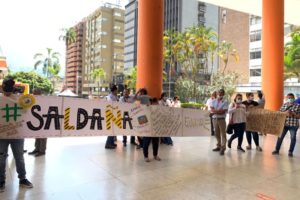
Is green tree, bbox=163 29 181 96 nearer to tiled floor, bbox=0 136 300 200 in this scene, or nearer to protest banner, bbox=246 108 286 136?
protest banner, bbox=246 108 286 136

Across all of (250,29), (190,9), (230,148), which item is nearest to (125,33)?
(190,9)

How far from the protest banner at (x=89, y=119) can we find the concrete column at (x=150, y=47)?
1.93 m

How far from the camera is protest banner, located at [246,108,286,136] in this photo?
23.7 ft

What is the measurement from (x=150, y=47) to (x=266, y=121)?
3.99 meters

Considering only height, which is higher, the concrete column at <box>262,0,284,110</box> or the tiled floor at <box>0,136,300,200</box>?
the concrete column at <box>262,0,284,110</box>

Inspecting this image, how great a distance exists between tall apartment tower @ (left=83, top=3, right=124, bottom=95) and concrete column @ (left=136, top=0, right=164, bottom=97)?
90726 millimetres

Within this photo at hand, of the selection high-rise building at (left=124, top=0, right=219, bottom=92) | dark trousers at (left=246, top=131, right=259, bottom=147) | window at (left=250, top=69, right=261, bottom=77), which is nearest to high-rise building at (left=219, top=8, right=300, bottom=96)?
window at (left=250, top=69, right=261, bottom=77)

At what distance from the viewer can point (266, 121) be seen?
7598mm

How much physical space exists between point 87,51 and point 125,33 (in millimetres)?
20337

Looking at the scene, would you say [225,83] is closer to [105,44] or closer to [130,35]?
[130,35]

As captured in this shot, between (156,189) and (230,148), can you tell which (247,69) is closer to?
(230,148)

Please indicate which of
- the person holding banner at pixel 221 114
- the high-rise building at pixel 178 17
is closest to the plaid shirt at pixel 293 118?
the person holding banner at pixel 221 114

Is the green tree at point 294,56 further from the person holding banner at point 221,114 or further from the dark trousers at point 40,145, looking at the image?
the dark trousers at point 40,145

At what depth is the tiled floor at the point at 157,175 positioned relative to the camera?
13.9ft
